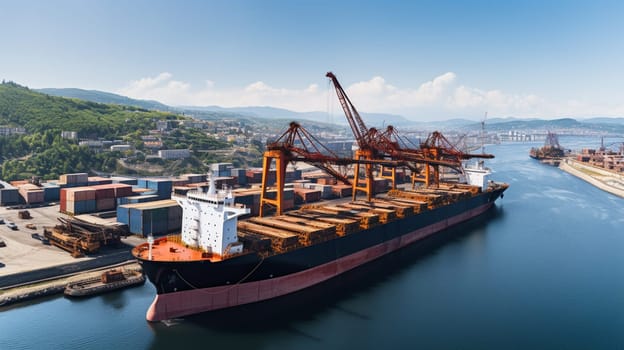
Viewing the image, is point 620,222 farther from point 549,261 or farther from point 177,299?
point 177,299

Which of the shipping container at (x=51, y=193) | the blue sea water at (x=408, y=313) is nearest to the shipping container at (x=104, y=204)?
the shipping container at (x=51, y=193)

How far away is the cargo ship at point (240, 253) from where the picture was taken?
2423 cm

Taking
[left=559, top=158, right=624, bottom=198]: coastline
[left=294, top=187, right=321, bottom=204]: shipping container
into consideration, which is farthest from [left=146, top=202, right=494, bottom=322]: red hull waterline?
[left=559, top=158, right=624, bottom=198]: coastline

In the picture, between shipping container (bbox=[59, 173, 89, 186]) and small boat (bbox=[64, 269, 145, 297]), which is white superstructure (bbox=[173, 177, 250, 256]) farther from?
shipping container (bbox=[59, 173, 89, 186])

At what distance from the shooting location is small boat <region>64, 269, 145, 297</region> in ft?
87.7

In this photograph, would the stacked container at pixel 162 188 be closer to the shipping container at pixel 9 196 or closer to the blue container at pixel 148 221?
the blue container at pixel 148 221

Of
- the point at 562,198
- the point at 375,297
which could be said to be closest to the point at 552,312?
the point at 375,297

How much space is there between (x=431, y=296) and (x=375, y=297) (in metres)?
4.16

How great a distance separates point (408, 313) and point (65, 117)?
12720cm

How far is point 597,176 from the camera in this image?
10675 cm

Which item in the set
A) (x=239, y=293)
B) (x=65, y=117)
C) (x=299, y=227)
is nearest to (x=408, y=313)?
(x=299, y=227)

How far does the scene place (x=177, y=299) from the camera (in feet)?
80.4

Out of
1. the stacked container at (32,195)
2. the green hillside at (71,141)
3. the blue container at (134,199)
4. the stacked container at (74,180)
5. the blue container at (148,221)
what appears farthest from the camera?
the green hillside at (71,141)

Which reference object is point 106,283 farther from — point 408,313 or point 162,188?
point 162,188
